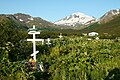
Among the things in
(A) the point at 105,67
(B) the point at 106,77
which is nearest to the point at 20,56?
(A) the point at 105,67

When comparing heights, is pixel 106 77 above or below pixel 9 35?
below

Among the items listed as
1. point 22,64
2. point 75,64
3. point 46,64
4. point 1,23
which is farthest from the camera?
point 1,23

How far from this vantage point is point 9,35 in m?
18.7

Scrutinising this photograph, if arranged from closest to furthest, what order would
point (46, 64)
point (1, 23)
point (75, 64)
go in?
point (75, 64) < point (46, 64) < point (1, 23)

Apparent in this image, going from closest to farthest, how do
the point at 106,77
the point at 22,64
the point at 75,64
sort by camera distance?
the point at 106,77
the point at 22,64
the point at 75,64

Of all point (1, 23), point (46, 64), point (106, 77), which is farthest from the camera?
point (1, 23)

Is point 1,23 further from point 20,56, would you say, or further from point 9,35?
point 20,56

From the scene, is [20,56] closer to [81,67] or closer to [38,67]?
[38,67]

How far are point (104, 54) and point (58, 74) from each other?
18.7ft

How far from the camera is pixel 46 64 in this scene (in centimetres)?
1728

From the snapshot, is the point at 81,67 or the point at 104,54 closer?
the point at 81,67

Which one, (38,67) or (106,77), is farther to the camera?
(38,67)

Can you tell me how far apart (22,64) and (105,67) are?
3.66 metres

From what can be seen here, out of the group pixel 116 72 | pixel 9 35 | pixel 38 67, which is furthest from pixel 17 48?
pixel 116 72
